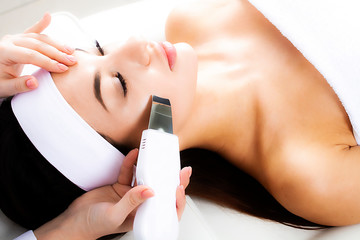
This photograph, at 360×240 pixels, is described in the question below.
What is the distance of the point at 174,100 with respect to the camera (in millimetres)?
878

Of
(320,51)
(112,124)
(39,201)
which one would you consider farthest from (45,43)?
(320,51)

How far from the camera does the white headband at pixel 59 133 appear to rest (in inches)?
31.0

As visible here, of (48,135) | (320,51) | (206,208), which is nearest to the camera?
(48,135)

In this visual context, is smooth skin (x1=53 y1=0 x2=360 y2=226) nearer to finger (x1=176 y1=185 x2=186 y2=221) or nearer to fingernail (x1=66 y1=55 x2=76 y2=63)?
fingernail (x1=66 y1=55 x2=76 y2=63)

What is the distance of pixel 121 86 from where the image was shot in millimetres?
821

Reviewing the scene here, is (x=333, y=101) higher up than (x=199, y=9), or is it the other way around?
(x=199, y=9)

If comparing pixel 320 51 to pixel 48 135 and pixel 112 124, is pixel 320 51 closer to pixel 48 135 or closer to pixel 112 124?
pixel 112 124

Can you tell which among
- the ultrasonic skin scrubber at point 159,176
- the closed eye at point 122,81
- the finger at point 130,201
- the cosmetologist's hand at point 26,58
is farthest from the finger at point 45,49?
the finger at point 130,201

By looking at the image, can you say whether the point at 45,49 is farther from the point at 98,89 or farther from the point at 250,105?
the point at 250,105

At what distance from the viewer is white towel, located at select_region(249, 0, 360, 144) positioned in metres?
0.94

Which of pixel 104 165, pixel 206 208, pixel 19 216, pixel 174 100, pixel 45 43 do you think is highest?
pixel 45 43

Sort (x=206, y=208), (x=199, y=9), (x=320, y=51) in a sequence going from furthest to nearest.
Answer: (x=199, y=9), (x=206, y=208), (x=320, y=51)

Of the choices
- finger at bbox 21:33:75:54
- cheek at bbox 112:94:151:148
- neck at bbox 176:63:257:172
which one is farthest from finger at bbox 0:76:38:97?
neck at bbox 176:63:257:172

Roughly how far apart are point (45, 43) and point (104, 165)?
0.32 m
